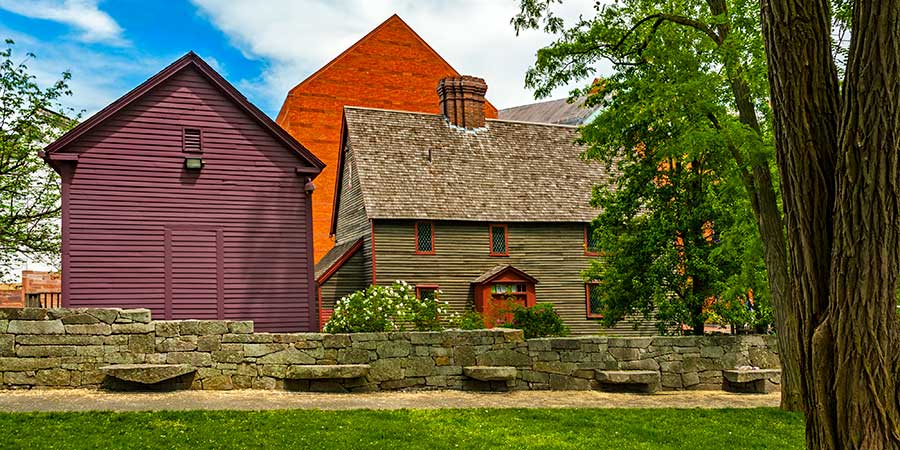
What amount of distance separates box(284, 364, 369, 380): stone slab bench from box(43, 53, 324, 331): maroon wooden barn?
15.2 feet

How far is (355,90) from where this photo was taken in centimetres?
3631

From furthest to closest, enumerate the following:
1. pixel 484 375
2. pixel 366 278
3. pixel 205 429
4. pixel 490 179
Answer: pixel 490 179 < pixel 366 278 < pixel 484 375 < pixel 205 429

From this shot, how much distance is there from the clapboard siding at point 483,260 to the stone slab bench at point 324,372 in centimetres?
1206

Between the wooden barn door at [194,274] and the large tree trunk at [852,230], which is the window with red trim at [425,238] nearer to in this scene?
the wooden barn door at [194,274]

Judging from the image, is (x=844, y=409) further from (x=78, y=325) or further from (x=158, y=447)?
(x=78, y=325)

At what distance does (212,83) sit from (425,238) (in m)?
10.4

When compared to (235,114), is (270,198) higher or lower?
lower

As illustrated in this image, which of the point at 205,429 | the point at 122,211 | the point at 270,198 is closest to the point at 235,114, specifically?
the point at 270,198

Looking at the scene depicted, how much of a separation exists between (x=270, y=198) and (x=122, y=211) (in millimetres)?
3209

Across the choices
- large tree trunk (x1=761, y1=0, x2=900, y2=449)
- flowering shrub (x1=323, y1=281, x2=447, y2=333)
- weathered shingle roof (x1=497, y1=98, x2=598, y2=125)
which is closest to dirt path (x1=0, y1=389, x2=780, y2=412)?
flowering shrub (x1=323, y1=281, x2=447, y2=333)

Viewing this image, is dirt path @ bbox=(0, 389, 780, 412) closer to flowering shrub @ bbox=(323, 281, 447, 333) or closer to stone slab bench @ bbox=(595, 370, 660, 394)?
stone slab bench @ bbox=(595, 370, 660, 394)

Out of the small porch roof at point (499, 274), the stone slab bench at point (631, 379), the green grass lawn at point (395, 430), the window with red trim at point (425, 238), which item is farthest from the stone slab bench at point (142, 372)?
the small porch roof at point (499, 274)

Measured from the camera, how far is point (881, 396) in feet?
18.1

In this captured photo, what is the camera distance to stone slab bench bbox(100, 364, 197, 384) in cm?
1235
